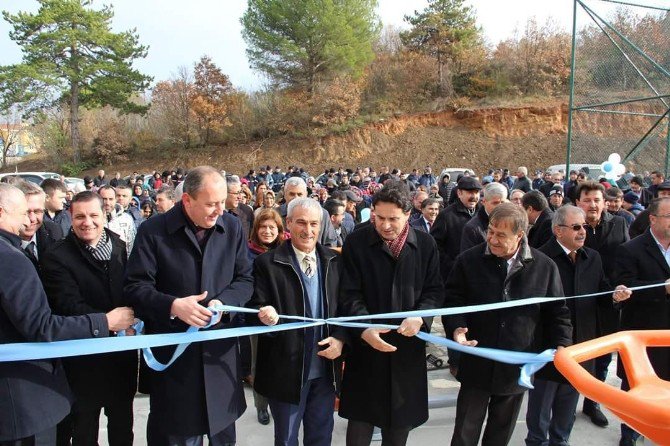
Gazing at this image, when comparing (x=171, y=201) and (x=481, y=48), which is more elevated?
(x=481, y=48)

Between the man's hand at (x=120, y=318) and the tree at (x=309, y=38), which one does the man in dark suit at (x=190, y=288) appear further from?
the tree at (x=309, y=38)

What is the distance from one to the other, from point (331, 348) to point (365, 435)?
643 millimetres

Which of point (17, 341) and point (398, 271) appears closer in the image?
point (17, 341)

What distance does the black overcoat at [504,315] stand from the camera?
2.94 metres

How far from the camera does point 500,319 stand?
297cm

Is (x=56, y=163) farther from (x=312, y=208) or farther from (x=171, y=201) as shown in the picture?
(x=312, y=208)

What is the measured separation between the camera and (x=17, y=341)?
238cm

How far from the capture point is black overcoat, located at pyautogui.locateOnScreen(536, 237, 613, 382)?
3500 mm

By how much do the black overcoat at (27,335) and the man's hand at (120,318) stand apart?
0.09m

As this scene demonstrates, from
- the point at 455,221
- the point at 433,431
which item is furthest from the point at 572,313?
the point at 455,221

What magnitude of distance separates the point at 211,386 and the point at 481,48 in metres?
35.5

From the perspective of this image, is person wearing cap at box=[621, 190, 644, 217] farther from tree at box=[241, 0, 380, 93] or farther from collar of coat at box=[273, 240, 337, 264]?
tree at box=[241, 0, 380, 93]

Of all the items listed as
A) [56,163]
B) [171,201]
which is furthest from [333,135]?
[171,201]

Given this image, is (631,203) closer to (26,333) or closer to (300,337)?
(300,337)
